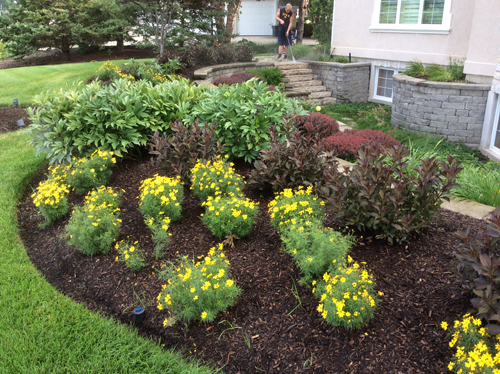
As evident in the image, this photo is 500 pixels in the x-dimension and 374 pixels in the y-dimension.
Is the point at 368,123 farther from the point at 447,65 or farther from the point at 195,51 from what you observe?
the point at 195,51

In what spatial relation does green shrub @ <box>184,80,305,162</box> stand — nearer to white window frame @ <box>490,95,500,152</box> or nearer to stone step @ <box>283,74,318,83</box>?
white window frame @ <box>490,95,500,152</box>

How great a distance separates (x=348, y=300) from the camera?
2625mm

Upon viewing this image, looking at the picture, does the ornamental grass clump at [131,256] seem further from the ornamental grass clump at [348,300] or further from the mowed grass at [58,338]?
the ornamental grass clump at [348,300]

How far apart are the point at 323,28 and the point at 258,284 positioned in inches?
519

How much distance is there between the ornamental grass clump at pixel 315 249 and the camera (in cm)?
297

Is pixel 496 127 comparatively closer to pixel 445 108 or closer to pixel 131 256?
pixel 445 108

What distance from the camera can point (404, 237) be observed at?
3365mm

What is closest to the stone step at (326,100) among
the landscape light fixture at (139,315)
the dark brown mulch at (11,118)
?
the dark brown mulch at (11,118)

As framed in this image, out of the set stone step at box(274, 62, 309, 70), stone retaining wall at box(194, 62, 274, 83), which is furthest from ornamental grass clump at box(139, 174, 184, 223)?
stone step at box(274, 62, 309, 70)

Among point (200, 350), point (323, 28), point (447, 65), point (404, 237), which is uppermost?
point (323, 28)

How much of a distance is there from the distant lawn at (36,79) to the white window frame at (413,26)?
24.9 feet

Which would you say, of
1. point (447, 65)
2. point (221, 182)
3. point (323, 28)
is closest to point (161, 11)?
point (323, 28)

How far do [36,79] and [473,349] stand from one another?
1178 centimetres

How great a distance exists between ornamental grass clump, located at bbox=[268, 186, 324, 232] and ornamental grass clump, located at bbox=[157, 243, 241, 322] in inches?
32.2
